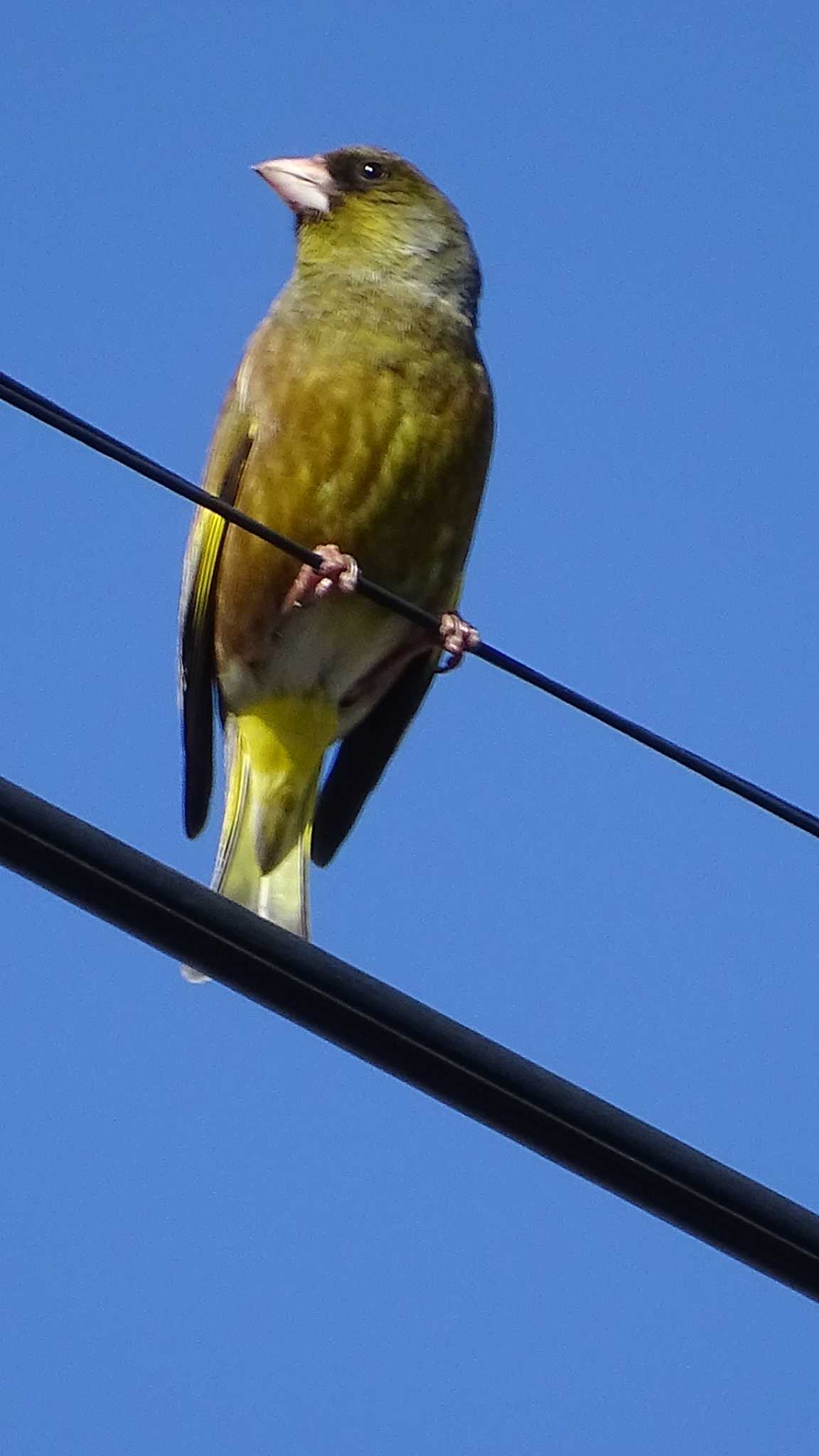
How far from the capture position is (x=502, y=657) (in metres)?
3.56

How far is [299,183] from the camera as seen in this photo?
19.5 feet

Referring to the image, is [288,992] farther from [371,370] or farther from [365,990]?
[371,370]

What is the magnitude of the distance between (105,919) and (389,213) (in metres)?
3.51

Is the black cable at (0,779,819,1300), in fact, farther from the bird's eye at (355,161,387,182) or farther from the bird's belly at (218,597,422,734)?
the bird's eye at (355,161,387,182)

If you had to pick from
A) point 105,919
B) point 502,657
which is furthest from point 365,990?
point 502,657

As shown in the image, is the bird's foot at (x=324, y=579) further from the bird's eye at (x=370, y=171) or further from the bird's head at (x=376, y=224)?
the bird's eye at (x=370, y=171)

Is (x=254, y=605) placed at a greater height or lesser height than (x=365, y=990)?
greater

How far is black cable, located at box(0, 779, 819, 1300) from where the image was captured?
2.84 m

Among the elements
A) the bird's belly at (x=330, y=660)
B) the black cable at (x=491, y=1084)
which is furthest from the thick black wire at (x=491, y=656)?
the bird's belly at (x=330, y=660)

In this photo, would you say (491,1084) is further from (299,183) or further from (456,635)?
(299,183)

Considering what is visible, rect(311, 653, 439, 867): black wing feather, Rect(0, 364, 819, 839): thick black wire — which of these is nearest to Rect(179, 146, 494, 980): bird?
Rect(311, 653, 439, 867): black wing feather

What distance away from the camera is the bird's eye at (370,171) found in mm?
6004

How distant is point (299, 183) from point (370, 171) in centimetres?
21

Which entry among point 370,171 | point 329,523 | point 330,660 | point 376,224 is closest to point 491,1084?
point 329,523
